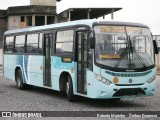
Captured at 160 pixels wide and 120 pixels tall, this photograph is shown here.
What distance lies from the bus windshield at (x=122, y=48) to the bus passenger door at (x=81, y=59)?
68 cm

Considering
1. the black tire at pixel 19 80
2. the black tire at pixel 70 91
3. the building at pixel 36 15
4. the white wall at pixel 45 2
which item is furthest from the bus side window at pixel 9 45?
the white wall at pixel 45 2

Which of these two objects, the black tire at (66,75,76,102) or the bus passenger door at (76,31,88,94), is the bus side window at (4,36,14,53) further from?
the bus passenger door at (76,31,88,94)

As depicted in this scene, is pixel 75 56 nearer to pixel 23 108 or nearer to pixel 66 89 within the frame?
pixel 66 89

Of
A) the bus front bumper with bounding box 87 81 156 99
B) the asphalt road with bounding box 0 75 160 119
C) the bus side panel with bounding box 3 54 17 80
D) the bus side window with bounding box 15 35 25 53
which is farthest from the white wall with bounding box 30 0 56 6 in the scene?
the bus front bumper with bounding box 87 81 156 99

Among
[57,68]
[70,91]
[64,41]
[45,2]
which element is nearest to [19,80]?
[57,68]

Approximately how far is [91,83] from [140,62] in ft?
5.36

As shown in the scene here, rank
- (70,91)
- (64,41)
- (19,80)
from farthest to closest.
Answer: (19,80) → (64,41) → (70,91)

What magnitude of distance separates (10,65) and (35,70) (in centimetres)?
363

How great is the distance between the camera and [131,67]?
1349 centimetres

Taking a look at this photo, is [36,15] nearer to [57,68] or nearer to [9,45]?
[9,45]

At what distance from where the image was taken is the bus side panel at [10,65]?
69.5ft

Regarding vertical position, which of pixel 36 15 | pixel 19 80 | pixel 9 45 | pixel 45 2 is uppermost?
pixel 45 2

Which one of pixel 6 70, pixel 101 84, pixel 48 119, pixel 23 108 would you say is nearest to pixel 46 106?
pixel 23 108

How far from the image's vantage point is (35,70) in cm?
1833
